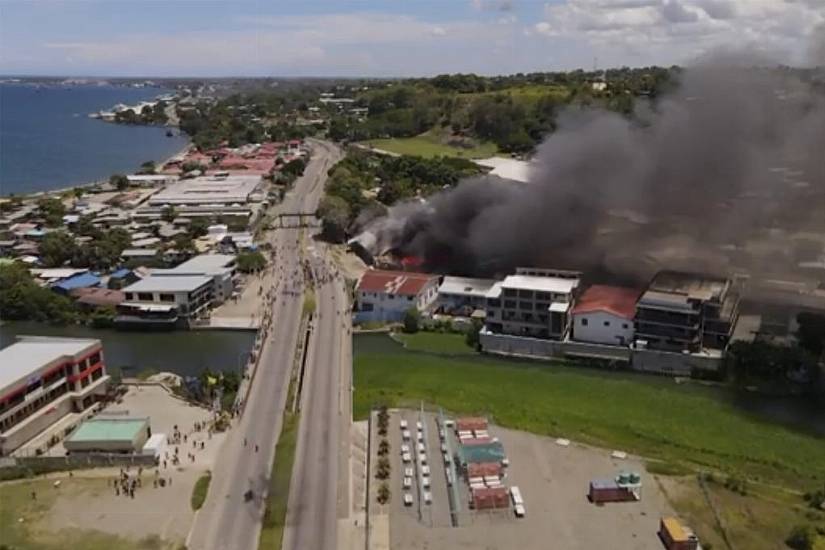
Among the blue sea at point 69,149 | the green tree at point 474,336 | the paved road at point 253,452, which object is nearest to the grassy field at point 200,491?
the paved road at point 253,452

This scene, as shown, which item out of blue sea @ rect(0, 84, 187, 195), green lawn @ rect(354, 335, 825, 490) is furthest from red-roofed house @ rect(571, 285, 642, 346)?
blue sea @ rect(0, 84, 187, 195)

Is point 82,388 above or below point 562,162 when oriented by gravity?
below

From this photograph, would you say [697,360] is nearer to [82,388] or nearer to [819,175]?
[819,175]

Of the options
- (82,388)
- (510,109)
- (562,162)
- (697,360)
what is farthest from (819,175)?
(510,109)

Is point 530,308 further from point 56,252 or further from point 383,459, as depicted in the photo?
point 56,252

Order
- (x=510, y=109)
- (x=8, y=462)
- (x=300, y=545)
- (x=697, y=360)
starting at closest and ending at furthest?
(x=300, y=545) → (x=8, y=462) → (x=697, y=360) → (x=510, y=109)

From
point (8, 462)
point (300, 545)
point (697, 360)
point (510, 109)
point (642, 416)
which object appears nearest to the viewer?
point (300, 545)

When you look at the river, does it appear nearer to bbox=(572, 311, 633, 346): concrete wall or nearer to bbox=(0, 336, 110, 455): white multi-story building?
bbox=(0, 336, 110, 455): white multi-story building
